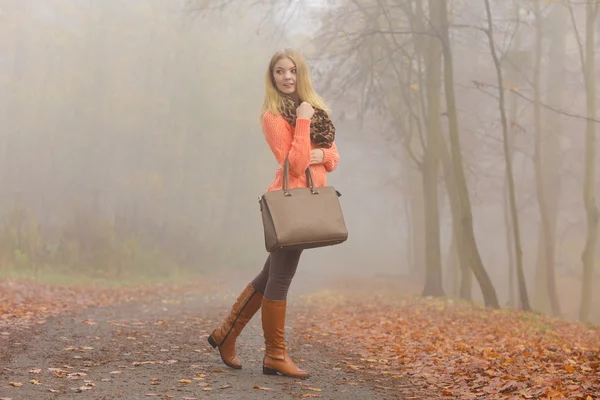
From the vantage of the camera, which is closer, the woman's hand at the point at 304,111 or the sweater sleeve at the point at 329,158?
the woman's hand at the point at 304,111

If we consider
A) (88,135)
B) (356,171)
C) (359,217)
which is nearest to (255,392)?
(88,135)

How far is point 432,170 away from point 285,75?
11.5 meters

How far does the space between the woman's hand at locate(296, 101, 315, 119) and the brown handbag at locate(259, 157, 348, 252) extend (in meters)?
0.34

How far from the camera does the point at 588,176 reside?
48.1 ft

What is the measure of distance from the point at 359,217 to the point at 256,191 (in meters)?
25.2

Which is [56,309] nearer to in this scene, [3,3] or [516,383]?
[516,383]

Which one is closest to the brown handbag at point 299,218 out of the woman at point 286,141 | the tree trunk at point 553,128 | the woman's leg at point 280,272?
the woman at point 286,141

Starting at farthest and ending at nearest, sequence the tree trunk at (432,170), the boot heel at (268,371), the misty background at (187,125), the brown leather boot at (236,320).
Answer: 1. the misty background at (187,125)
2. the tree trunk at (432,170)
3. the brown leather boot at (236,320)
4. the boot heel at (268,371)

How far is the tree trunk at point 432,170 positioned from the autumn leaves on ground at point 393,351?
246 centimetres

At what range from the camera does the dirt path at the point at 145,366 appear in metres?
4.52

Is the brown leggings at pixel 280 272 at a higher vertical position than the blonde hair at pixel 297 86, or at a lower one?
lower

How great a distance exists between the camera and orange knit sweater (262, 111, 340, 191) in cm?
477

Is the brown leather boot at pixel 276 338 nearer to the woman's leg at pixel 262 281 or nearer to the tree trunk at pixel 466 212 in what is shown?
the woman's leg at pixel 262 281

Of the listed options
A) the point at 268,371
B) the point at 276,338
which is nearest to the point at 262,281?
the point at 276,338
